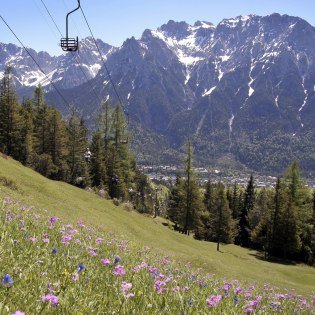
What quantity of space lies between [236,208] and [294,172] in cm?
2958

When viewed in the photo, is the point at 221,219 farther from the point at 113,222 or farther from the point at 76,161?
the point at 113,222

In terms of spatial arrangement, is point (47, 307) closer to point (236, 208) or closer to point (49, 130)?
point (49, 130)

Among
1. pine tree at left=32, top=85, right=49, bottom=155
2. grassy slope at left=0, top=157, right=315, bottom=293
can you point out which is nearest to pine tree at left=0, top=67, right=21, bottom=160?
pine tree at left=32, top=85, right=49, bottom=155

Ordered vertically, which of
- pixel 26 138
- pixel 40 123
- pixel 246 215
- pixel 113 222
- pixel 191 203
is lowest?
pixel 113 222

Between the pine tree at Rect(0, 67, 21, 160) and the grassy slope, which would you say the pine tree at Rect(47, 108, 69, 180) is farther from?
the grassy slope

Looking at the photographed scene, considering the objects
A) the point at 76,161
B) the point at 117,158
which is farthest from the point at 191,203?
the point at 76,161

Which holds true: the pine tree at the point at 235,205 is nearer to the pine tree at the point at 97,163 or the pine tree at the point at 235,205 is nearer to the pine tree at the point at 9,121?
the pine tree at the point at 97,163

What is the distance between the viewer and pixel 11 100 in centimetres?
7175

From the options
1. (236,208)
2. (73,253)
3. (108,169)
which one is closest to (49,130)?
(108,169)

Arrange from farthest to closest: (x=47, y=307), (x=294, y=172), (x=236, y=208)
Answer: (x=236, y=208), (x=294, y=172), (x=47, y=307)

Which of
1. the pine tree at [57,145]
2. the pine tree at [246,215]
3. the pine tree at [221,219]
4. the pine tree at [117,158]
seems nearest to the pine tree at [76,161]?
the pine tree at [57,145]

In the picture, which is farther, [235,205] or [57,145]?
[235,205]

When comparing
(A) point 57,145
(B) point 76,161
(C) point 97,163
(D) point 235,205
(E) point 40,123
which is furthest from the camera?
(D) point 235,205

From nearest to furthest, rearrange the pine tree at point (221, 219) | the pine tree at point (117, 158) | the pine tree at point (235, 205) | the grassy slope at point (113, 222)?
1. the grassy slope at point (113, 222)
2. the pine tree at point (221, 219)
3. the pine tree at point (117, 158)
4. the pine tree at point (235, 205)
